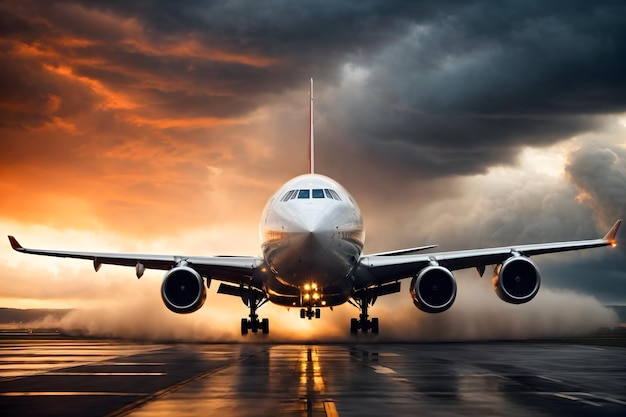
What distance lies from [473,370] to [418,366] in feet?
6.65

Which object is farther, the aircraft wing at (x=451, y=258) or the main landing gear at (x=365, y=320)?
the main landing gear at (x=365, y=320)

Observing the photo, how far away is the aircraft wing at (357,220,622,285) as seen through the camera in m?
35.2

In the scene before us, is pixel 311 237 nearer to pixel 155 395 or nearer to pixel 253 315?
pixel 253 315

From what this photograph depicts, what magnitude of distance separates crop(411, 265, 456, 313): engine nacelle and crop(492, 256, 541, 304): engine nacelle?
2.24 m

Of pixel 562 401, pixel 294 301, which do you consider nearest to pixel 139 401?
pixel 562 401

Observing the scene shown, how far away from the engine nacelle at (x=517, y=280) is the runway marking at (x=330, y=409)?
22852 mm

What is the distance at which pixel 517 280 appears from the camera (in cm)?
3522

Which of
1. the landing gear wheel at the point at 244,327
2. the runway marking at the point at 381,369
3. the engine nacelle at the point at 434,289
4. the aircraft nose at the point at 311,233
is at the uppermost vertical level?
the aircraft nose at the point at 311,233

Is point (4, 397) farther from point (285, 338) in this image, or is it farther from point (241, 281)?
point (285, 338)

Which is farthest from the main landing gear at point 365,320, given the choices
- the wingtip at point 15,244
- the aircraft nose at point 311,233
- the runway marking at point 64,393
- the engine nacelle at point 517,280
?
the runway marking at point 64,393

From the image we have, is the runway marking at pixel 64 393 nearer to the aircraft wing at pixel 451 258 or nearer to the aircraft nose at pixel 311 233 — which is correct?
the aircraft nose at pixel 311 233

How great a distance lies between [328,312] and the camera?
166 ft

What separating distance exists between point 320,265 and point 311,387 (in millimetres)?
13912

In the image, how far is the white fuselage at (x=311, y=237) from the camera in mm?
29078
